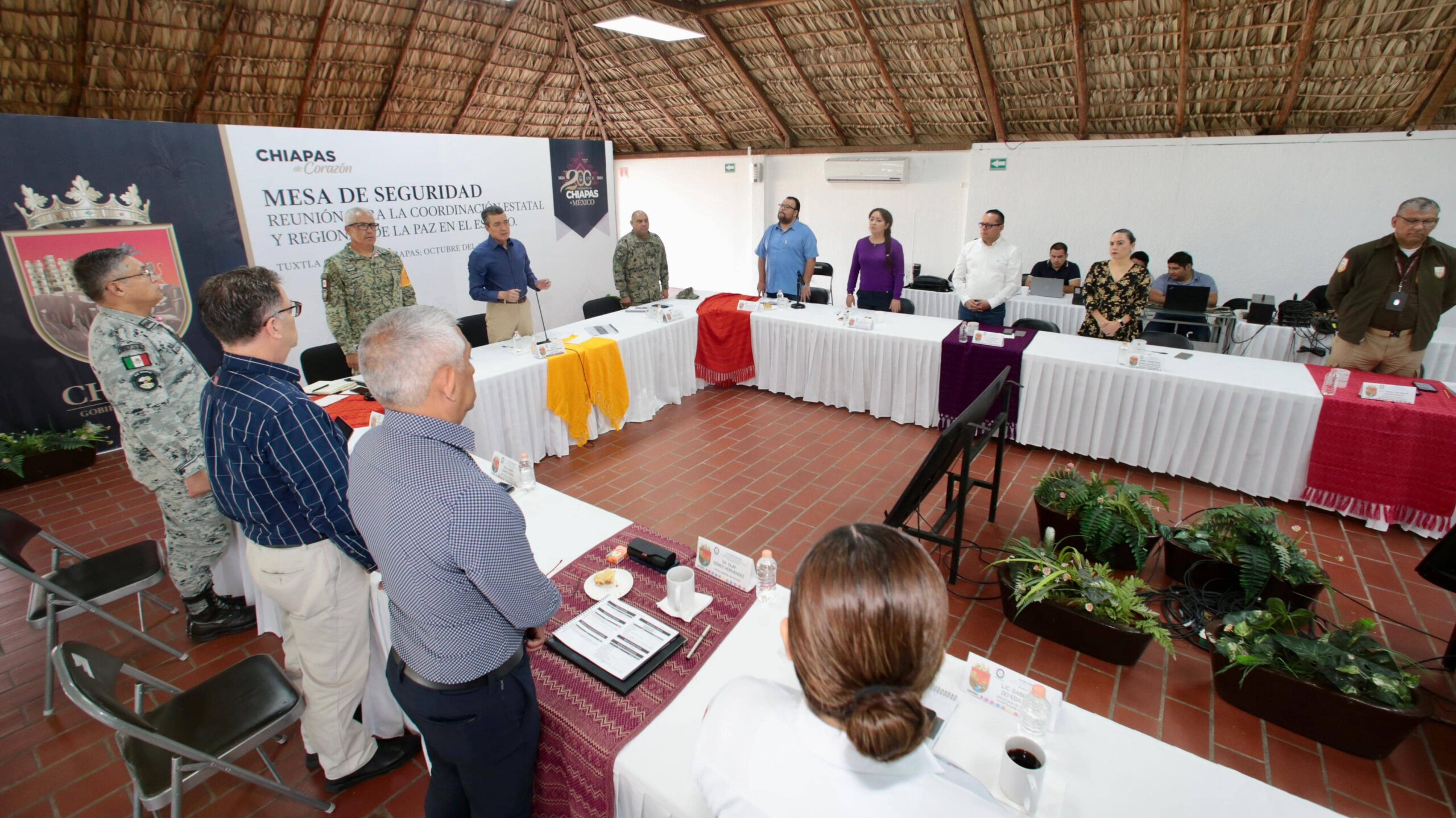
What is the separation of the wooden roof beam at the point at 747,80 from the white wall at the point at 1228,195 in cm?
247

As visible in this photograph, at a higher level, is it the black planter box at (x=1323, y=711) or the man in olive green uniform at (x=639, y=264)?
the man in olive green uniform at (x=639, y=264)

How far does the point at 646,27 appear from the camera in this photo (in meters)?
4.61

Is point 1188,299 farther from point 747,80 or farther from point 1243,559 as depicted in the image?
point 747,80

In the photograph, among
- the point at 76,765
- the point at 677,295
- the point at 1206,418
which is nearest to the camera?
the point at 76,765

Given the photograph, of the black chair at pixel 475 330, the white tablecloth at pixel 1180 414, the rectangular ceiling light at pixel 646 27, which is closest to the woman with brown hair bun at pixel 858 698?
the white tablecloth at pixel 1180 414

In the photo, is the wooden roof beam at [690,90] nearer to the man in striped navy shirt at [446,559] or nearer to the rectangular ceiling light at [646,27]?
the rectangular ceiling light at [646,27]

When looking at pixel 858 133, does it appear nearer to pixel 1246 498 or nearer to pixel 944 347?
pixel 944 347

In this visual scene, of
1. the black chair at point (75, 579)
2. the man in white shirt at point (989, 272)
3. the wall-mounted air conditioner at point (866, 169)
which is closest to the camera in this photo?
the black chair at point (75, 579)

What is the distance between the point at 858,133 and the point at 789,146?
1.05 metres

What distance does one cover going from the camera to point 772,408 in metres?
5.15

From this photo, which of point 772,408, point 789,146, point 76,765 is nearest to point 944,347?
point 772,408

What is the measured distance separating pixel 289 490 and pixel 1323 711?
324cm

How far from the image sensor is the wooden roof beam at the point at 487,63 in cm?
661

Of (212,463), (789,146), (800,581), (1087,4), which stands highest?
(1087,4)
